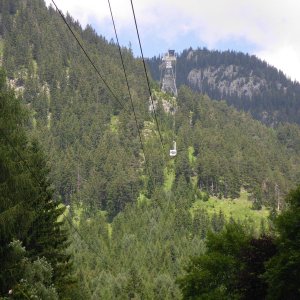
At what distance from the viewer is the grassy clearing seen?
178 metres

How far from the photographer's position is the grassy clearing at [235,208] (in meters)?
178

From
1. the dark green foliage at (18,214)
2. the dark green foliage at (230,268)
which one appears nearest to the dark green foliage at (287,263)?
the dark green foliage at (230,268)

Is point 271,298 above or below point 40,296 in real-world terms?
below

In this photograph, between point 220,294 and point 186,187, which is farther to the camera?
point 186,187

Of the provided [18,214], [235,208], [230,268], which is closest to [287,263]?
[230,268]

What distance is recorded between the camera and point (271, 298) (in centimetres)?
3147

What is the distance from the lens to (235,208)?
18600 cm

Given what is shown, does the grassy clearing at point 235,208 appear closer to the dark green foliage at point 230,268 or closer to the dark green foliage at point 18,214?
the dark green foliage at point 230,268

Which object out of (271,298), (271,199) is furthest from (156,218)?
(271,298)

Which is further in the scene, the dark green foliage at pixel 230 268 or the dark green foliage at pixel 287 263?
the dark green foliage at pixel 230 268

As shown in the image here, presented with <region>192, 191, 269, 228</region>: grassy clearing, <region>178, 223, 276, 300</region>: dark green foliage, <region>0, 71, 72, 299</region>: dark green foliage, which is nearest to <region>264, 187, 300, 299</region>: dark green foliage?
<region>178, 223, 276, 300</region>: dark green foliage

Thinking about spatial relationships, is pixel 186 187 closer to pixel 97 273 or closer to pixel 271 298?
pixel 97 273

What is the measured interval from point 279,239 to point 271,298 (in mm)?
3632

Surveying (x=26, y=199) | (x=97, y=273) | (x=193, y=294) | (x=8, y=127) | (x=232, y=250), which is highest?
(x=8, y=127)
